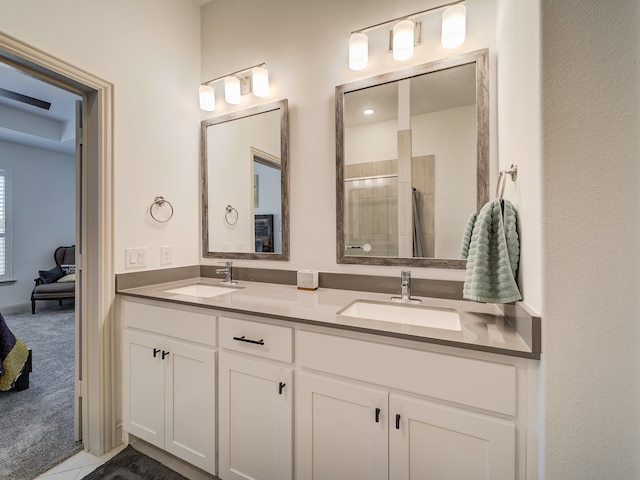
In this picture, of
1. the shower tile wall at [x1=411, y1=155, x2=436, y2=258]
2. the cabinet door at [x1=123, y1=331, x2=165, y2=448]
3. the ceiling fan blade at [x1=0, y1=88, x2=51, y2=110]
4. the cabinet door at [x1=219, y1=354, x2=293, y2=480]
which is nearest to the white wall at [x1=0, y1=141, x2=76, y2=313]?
the ceiling fan blade at [x1=0, y1=88, x2=51, y2=110]

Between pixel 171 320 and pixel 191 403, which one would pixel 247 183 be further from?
pixel 191 403

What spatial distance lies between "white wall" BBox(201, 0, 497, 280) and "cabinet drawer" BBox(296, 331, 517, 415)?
61 cm

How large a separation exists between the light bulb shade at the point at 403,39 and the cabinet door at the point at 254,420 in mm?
1506

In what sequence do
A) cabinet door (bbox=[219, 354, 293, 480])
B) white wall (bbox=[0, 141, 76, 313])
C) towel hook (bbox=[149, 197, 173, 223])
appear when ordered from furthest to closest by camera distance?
white wall (bbox=[0, 141, 76, 313]) < towel hook (bbox=[149, 197, 173, 223]) < cabinet door (bbox=[219, 354, 293, 480])

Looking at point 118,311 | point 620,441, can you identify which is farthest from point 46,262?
point 620,441

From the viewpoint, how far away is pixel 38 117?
3.98 meters

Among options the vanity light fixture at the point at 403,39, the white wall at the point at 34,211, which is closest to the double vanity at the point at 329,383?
the vanity light fixture at the point at 403,39

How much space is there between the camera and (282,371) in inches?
45.1

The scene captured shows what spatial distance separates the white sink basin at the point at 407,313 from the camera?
1226 mm

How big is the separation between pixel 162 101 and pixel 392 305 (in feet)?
5.97

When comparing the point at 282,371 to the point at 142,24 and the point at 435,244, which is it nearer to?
the point at 435,244

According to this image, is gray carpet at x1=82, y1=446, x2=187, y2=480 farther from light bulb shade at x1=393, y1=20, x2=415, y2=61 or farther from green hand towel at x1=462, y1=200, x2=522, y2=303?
light bulb shade at x1=393, y1=20, x2=415, y2=61

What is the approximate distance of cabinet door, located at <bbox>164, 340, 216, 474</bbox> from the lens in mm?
1316

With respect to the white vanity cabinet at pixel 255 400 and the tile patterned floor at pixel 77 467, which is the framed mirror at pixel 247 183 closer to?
the white vanity cabinet at pixel 255 400
